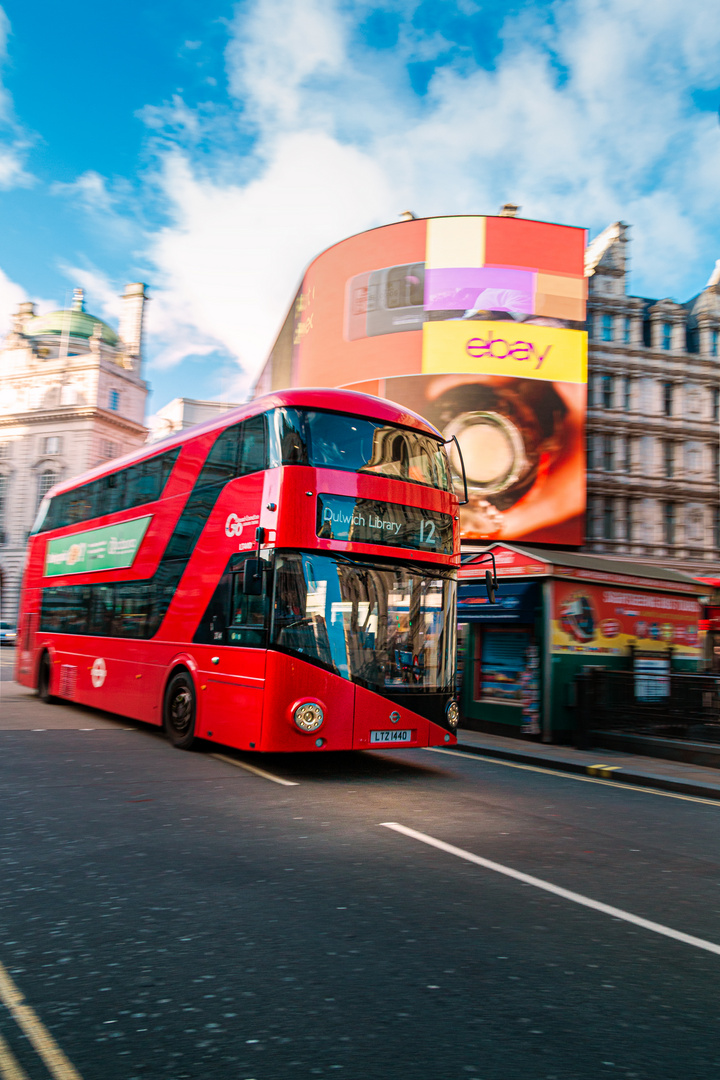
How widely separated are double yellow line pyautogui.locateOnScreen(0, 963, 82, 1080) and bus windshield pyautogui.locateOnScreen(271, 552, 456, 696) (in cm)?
535

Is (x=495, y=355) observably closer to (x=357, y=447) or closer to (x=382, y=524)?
(x=357, y=447)

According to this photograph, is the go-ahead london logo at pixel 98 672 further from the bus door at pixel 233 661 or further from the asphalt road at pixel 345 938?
the asphalt road at pixel 345 938

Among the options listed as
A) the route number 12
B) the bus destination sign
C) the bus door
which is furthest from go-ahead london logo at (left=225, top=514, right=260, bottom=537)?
the route number 12

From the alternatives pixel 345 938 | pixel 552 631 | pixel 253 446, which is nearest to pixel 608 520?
pixel 552 631

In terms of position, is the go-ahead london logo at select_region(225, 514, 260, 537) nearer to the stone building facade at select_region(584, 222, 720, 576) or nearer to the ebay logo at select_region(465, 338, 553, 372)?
the ebay logo at select_region(465, 338, 553, 372)

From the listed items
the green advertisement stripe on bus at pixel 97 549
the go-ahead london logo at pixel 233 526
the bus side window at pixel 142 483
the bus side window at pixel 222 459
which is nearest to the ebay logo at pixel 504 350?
the green advertisement stripe on bus at pixel 97 549

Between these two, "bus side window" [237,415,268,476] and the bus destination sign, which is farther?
"bus side window" [237,415,268,476]

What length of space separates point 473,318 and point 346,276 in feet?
21.8

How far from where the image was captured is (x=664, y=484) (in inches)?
1379

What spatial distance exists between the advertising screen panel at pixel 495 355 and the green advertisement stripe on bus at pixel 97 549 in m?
16.3

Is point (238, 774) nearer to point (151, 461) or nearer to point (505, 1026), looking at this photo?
point (151, 461)

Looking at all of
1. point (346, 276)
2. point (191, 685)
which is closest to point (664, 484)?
point (346, 276)

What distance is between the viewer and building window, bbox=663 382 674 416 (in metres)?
35.8

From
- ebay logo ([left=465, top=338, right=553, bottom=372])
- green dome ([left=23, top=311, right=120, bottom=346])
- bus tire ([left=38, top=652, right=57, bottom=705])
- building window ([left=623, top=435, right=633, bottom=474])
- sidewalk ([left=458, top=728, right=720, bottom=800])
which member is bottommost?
sidewalk ([left=458, top=728, right=720, bottom=800])
